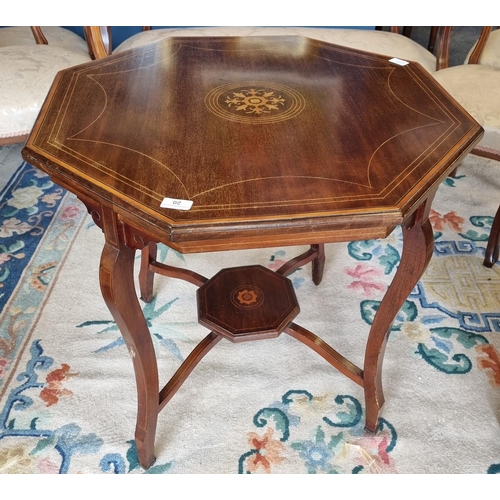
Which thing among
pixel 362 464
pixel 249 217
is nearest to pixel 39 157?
pixel 249 217

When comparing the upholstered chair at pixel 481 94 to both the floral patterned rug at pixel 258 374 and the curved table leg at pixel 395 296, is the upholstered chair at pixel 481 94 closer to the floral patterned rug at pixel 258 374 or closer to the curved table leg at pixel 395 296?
the floral patterned rug at pixel 258 374

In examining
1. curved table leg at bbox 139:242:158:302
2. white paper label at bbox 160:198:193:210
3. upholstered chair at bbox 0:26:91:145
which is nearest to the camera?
white paper label at bbox 160:198:193:210

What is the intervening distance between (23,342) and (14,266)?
282mm

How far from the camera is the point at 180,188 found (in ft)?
2.29

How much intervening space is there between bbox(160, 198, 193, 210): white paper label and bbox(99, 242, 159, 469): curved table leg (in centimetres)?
11

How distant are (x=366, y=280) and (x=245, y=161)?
0.71 metres

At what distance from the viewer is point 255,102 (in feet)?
3.05

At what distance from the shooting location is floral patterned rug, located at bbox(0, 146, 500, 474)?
3.27 feet

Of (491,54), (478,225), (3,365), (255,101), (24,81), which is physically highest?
(255,101)

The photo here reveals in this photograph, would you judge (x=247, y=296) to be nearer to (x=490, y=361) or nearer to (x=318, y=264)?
(x=318, y=264)

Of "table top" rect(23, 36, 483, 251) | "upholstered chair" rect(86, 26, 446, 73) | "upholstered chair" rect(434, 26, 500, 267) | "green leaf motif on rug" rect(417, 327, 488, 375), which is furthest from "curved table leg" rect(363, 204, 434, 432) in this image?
"upholstered chair" rect(86, 26, 446, 73)

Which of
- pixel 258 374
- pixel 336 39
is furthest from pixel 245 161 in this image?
pixel 336 39

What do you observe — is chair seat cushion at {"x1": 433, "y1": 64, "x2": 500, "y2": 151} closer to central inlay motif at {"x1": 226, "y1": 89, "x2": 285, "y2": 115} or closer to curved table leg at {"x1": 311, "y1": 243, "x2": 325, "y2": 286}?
curved table leg at {"x1": 311, "y1": 243, "x2": 325, "y2": 286}

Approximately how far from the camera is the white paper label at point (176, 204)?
0.66 metres
